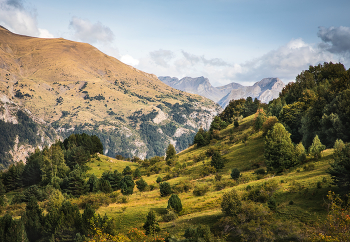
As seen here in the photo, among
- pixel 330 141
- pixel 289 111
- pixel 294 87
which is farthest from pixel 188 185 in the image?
pixel 294 87

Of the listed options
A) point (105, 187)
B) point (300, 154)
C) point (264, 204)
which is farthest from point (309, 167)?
point (105, 187)

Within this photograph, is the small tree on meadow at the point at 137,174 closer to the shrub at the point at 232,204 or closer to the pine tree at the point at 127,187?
the pine tree at the point at 127,187

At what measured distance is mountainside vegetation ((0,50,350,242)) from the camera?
71.7ft

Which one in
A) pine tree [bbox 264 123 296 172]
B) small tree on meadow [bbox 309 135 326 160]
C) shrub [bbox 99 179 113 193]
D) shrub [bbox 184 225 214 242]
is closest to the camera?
shrub [bbox 184 225 214 242]

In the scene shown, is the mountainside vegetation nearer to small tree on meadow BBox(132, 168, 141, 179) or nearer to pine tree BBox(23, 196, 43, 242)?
pine tree BBox(23, 196, 43, 242)

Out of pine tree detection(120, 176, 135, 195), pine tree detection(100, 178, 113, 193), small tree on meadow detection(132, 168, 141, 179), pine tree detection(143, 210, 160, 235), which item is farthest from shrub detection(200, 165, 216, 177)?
pine tree detection(143, 210, 160, 235)

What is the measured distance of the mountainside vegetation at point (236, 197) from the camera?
71.7ft

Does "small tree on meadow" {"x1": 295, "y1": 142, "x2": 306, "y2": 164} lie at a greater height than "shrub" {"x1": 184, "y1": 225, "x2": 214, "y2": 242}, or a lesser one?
greater

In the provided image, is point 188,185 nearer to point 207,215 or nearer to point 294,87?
point 207,215

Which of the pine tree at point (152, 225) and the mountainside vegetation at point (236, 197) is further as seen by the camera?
the pine tree at point (152, 225)

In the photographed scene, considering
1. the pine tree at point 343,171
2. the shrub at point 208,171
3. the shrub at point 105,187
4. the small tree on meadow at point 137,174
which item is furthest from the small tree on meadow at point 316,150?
the small tree on meadow at point 137,174

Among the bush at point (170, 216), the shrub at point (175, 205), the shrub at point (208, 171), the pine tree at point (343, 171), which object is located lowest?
the bush at point (170, 216)

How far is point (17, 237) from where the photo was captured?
95.3 ft

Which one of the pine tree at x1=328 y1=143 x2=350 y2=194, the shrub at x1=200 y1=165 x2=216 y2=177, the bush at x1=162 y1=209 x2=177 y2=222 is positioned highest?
the pine tree at x1=328 y1=143 x2=350 y2=194
